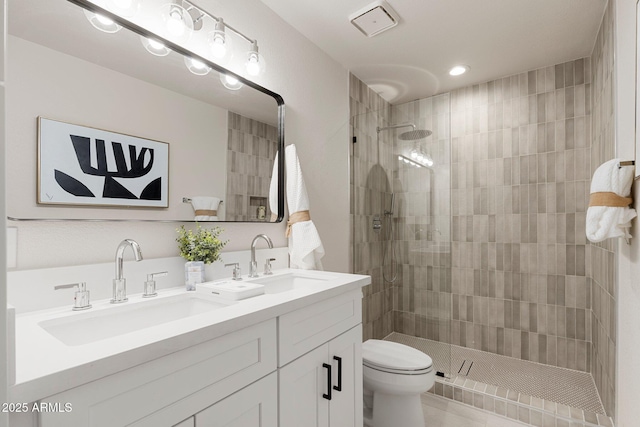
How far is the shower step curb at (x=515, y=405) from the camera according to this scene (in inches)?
71.4

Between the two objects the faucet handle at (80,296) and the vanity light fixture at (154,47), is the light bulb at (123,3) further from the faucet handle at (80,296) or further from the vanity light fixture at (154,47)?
the faucet handle at (80,296)

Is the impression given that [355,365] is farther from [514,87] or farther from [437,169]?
[514,87]

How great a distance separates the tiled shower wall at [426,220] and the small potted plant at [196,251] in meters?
1.57

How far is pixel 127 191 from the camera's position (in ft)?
4.00

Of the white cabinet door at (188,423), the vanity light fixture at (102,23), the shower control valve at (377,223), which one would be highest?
the vanity light fixture at (102,23)

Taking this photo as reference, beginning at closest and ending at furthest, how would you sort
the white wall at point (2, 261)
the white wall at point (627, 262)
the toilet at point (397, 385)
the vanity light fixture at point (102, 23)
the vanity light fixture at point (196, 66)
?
the white wall at point (2, 261) < the vanity light fixture at point (102, 23) < the white wall at point (627, 262) < the vanity light fixture at point (196, 66) < the toilet at point (397, 385)

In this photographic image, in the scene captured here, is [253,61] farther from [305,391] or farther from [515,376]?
[515,376]

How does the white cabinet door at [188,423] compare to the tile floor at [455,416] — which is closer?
the white cabinet door at [188,423]

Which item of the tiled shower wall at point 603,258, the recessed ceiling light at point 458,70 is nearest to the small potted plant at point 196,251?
the tiled shower wall at point 603,258

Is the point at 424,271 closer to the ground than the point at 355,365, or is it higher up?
higher up

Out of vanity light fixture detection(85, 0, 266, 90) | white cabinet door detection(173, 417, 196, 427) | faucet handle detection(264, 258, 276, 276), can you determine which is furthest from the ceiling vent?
white cabinet door detection(173, 417, 196, 427)

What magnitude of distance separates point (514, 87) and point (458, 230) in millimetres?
1311

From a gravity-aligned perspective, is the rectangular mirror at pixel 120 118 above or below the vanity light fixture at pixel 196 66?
below

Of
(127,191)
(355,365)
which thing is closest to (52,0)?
(127,191)
